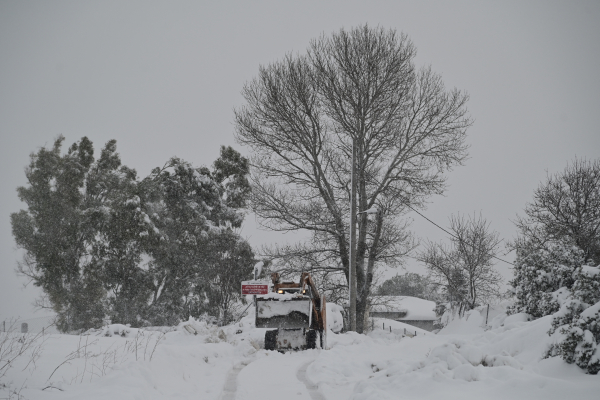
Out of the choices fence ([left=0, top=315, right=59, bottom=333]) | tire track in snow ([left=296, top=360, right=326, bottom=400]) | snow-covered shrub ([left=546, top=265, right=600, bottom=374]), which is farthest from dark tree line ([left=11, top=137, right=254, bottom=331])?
snow-covered shrub ([left=546, top=265, right=600, bottom=374])

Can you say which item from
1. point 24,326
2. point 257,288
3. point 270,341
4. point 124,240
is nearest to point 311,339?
point 270,341

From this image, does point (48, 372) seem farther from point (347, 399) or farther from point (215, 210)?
point (215, 210)

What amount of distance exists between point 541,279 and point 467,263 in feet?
50.3

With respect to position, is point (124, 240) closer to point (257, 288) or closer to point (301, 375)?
point (257, 288)

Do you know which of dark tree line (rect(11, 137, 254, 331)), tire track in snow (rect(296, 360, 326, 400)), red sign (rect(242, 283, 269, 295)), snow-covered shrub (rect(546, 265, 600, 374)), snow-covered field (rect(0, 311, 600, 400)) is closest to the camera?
snow-covered field (rect(0, 311, 600, 400))

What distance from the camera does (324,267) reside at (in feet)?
63.3

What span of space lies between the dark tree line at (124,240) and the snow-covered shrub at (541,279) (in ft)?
55.6

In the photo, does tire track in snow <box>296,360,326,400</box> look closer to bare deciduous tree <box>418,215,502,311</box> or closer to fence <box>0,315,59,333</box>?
fence <box>0,315,59,333</box>

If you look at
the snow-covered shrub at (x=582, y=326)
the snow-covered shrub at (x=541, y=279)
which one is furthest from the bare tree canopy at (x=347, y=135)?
the snow-covered shrub at (x=582, y=326)

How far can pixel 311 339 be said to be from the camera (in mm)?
12227

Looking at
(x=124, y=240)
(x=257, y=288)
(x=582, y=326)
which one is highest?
(x=124, y=240)

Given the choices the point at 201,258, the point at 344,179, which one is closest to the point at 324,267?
the point at 344,179

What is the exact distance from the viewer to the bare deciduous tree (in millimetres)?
27406

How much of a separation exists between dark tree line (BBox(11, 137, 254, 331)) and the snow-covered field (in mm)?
17541
